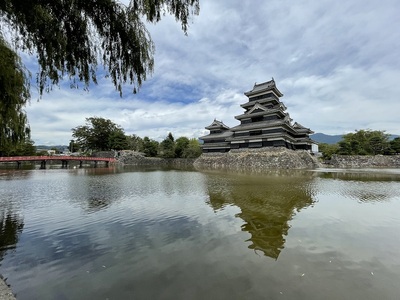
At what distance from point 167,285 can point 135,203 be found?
6864 millimetres

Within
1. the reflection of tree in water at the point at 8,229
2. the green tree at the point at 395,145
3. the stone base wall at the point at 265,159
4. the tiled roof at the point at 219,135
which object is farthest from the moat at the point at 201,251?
the green tree at the point at 395,145

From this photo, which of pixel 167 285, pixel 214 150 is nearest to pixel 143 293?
pixel 167 285

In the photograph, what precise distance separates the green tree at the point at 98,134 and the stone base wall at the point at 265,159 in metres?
32.2

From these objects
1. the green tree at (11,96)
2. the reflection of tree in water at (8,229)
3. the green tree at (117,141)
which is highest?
the green tree at (117,141)

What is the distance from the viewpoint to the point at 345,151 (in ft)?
150

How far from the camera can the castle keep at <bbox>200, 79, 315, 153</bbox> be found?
3531cm

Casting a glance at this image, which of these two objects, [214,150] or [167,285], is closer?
[167,285]

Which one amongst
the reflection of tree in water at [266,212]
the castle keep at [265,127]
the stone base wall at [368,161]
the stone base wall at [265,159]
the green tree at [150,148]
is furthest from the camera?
the green tree at [150,148]

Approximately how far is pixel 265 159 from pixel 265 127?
18.2ft

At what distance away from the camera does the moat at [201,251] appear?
3588 millimetres

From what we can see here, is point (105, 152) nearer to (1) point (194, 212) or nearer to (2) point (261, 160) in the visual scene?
(2) point (261, 160)

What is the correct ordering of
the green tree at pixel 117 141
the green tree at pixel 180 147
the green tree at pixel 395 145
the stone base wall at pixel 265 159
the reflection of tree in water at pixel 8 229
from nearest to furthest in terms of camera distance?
1. the reflection of tree in water at pixel 8 229
2. the stone base wall at pixel 265 159
3. the green tree at pixel 395 145
4. the green tree at pixel 117 141
5. the green tree at pixel 180 147

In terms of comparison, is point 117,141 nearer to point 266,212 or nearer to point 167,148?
point 167,148

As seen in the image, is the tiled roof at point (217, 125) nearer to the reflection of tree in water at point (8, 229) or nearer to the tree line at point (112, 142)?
the tree line at point (112, 142)
